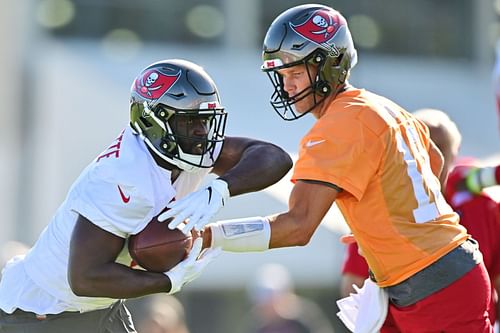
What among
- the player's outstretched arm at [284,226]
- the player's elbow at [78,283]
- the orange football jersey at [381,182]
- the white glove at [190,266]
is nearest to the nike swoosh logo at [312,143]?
the orange football jersey at [381,182]

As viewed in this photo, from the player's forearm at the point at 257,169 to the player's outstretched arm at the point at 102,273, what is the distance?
436 mm

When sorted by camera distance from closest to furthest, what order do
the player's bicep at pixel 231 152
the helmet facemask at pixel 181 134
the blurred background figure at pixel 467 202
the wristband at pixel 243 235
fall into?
the wristband at pixel 243 235, the helmet facemask at pixel 181 134, the player's bicep at pixel 231 152, the blurred background figure at pixel 467 202

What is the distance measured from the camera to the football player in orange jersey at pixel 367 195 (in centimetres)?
422

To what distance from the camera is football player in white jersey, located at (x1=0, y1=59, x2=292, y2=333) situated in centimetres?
421

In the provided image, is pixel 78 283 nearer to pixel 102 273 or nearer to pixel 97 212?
pixel 102 273

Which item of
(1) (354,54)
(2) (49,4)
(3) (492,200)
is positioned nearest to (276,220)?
(1) (354,54)

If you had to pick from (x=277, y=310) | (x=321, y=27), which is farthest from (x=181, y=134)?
(x=277, y=310)

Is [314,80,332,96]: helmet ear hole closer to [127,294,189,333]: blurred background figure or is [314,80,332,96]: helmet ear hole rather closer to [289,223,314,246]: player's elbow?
[289,223,314,246]: player's elbow

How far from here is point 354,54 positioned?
4684 mm

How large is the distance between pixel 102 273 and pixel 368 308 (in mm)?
1070

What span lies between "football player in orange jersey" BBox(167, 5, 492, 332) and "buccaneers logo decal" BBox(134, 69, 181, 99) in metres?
0.38

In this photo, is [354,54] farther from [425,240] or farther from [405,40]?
[405,40]

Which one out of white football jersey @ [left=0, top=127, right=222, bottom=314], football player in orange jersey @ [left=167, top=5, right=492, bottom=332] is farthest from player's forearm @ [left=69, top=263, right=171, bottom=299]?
football player in orange jersey @ [left=167, top=5, right=492, bottom=332]

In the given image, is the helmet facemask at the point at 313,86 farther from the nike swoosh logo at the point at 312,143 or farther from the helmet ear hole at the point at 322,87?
the nike swoosh logo at the point at 312,143
